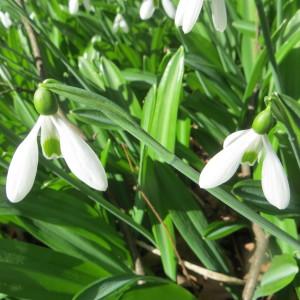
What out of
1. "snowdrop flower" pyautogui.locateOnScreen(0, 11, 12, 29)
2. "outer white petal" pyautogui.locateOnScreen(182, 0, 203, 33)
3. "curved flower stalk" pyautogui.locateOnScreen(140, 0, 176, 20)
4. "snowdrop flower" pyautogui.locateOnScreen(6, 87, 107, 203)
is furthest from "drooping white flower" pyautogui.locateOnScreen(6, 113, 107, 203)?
"snowdrop flower" pyautogui.locateOnScreen(0, 11, 12, 29)

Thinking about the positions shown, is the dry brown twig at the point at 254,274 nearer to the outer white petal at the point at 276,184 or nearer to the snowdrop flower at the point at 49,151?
the outer white petal at the point at 276,184

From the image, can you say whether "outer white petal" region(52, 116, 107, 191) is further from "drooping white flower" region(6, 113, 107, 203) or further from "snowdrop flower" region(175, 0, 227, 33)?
"snowdrop flower" region(175, 0, 227, 33)

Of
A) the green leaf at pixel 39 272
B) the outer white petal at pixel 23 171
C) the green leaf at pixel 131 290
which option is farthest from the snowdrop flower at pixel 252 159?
the green leaf at pixel 39 272

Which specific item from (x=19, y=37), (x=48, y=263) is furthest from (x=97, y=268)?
(x=19, y=37)

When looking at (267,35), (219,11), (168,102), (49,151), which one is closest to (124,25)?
(168,102)

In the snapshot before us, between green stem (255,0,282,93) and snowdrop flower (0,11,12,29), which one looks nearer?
green stem (255,0,282,93)

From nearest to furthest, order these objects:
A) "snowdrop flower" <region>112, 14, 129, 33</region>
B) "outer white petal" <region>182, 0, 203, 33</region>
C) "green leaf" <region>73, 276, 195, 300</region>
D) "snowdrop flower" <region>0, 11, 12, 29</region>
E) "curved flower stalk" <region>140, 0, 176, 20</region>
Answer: "outer white petal" <region>182, 0, 203, 33</region>, "green leaf" <region>73, 276, 195, 300</region>, "curved flower stalk" <region>140, 0, 176, 20</region>, "snowdrop flower" <region>112, 14, 129, 33</region>, "snowdrop flower" <region>0, 11, 12, 29</region>

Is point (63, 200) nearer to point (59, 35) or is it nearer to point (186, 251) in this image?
point (186, 251)
